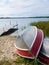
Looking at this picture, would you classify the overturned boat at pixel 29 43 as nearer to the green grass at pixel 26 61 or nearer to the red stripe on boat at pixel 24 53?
the red stripe on boat at pixel 24 53

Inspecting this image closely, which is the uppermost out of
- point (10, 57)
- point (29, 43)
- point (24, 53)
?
point (29, 43)

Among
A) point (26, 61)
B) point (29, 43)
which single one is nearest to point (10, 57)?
point (26, 61)

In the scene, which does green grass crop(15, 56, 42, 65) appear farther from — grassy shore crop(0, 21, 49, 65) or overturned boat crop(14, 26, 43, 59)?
overturned boat crop(14, 26, 43, 59)

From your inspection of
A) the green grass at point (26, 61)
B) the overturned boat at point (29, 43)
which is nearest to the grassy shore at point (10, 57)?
the green grass at point (26, 61)

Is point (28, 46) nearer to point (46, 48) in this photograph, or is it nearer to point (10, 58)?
point (46, 48)

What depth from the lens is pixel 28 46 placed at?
6.94 m

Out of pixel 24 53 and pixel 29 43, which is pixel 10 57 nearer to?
pixel 24 53

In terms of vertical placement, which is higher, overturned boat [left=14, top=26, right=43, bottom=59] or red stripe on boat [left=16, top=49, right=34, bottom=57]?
overturned boat [left=14, top=26, right=43, bottom=59]

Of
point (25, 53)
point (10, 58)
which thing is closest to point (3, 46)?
point (10, 58)

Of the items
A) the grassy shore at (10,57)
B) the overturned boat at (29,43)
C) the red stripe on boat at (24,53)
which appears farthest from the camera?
the grassy shore at (10,57)

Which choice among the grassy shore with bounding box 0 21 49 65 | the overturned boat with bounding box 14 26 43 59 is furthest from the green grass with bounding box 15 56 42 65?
the overturned boat with bounding box 14 26 43 59

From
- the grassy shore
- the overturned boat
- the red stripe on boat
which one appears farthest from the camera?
the grassy shore

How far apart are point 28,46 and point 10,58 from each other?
1.02 m

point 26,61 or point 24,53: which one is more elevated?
point 24,53
